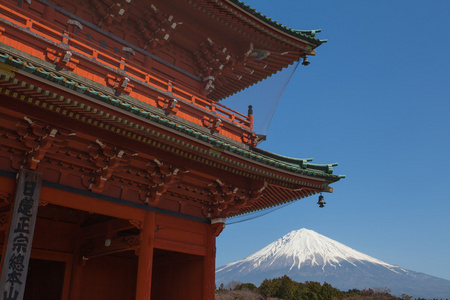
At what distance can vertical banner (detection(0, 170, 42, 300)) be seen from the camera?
7440 mm

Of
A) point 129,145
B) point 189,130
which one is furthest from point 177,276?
point 189,130

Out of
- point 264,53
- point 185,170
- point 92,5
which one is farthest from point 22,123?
point 264,53

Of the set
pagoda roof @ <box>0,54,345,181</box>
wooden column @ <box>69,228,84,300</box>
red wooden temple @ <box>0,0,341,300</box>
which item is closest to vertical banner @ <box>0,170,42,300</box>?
red wooden temple @ <box>0,0,341,300</box>

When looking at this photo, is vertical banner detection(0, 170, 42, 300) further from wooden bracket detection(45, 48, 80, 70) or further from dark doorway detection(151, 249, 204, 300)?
dark doorway detection(151, 249, 204, 300)

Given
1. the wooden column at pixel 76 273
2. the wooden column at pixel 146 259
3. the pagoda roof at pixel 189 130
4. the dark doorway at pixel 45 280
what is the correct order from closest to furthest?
1. the pagoda roof at pixel 189 130
2. the wooden column at pixel 146 259
3. the wooden column at pixel 76 273
4. the dark doorway at pixel 45 280

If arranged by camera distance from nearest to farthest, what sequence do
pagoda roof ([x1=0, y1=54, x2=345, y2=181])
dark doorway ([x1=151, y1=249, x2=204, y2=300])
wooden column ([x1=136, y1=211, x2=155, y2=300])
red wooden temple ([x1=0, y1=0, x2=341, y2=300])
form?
pagoda roof ([x1=0, y1=54, x2=345, y2=181]), red wooden temple ([x1=0, y1=0, x2=341, y2=300]), wooden column ([x1=136, y1=211, x2=155, y2=300]), dark doorway ([x1=151, y1=249, x2=204, y2=300])

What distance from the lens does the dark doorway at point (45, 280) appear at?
39.7 feet

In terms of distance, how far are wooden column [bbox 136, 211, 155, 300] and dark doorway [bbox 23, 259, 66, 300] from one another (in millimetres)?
3773

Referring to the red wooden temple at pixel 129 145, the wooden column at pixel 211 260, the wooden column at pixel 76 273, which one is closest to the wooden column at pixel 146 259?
the red wooden temple at pixel 129 145

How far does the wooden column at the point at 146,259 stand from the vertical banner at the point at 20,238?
2.83 m

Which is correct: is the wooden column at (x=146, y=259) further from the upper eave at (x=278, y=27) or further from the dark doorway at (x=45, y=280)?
the upper eave at (x=278, y=27)

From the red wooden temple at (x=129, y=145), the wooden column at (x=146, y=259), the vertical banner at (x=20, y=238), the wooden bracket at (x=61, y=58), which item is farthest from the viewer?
the wooden column at (x=146, y=259)

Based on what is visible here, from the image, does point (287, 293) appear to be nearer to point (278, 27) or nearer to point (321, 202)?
point (321, 202)

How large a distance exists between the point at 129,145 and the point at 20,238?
3007 mm
